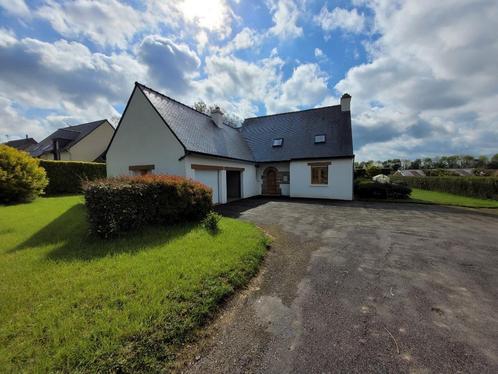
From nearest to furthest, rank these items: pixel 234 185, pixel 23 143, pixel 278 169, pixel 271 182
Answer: pixel 234 185 < pixel 278 169 < pixel 271 182 < pixel 23 143

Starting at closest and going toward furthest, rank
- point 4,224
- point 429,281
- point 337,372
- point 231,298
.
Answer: point 337,372
point 231,298
point 429,281
point 4,224

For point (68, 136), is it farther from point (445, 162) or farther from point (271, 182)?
point (445, 162)

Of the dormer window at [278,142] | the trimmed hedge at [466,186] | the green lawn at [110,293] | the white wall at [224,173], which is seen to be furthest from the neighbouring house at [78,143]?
the trimmed hedge at [466,186]

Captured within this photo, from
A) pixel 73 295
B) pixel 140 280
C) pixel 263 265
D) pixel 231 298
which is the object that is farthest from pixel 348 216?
pixel 73 295

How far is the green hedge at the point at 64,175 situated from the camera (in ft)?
51.2

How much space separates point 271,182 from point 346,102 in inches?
356

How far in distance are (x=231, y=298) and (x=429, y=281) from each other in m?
3.77

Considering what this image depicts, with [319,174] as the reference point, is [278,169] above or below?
above

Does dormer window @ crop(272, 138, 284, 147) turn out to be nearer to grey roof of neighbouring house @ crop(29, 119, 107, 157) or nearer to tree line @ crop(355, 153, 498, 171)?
grey roof of neighbouring house @ crop(29, 119, 107, 157)

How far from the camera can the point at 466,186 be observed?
16.9 m

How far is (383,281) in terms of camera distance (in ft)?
12.9

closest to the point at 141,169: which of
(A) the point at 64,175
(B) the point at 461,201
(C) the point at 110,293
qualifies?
(A) the point at 64,175

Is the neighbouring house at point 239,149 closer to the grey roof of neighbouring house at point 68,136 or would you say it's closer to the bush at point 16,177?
the bush at point 16,177

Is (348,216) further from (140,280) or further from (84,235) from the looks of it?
(84,235)
